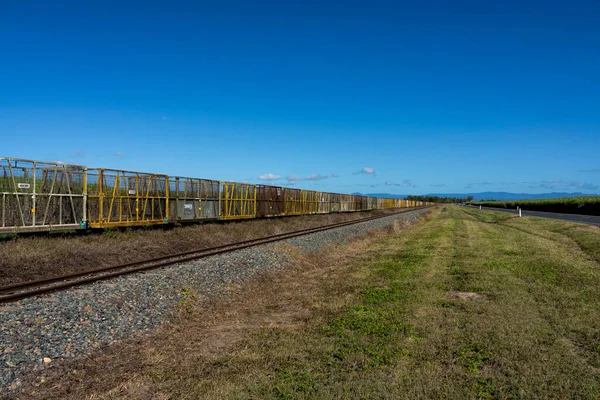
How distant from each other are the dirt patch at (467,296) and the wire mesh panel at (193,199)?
16.6m

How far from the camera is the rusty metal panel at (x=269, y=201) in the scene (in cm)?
3303

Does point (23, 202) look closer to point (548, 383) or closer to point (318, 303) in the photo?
point (318, 303)

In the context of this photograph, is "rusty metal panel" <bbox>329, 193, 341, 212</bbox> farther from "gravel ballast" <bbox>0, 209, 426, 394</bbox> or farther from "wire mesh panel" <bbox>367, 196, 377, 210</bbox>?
"gravel ballast" <bbox>0, 209, 426, 394</bbox>

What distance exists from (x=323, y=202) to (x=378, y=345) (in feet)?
143

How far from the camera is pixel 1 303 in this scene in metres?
8.73

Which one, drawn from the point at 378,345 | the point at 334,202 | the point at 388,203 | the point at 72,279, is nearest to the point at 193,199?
the point at 72,279

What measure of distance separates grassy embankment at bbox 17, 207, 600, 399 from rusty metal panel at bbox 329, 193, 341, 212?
4140 centimetres

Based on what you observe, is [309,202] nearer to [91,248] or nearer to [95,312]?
[91,248]

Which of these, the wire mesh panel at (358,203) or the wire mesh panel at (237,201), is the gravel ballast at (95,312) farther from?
the wire mesh panel at (358,203)

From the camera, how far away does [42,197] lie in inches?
633

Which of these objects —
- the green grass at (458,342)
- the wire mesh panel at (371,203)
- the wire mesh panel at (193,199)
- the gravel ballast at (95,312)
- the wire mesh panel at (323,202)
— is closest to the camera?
the green grass at (458,342)

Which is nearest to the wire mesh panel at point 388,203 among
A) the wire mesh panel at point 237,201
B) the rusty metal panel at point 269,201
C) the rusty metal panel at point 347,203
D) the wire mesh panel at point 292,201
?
the rusty metal panel at point 347,203

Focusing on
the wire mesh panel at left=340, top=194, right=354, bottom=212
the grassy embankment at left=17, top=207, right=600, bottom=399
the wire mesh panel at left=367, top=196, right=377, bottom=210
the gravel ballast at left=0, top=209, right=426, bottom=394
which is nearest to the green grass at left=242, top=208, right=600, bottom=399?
the grassy embankment at left=17, top=207, right=600, bottom=399

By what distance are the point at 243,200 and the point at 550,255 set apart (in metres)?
19.7
